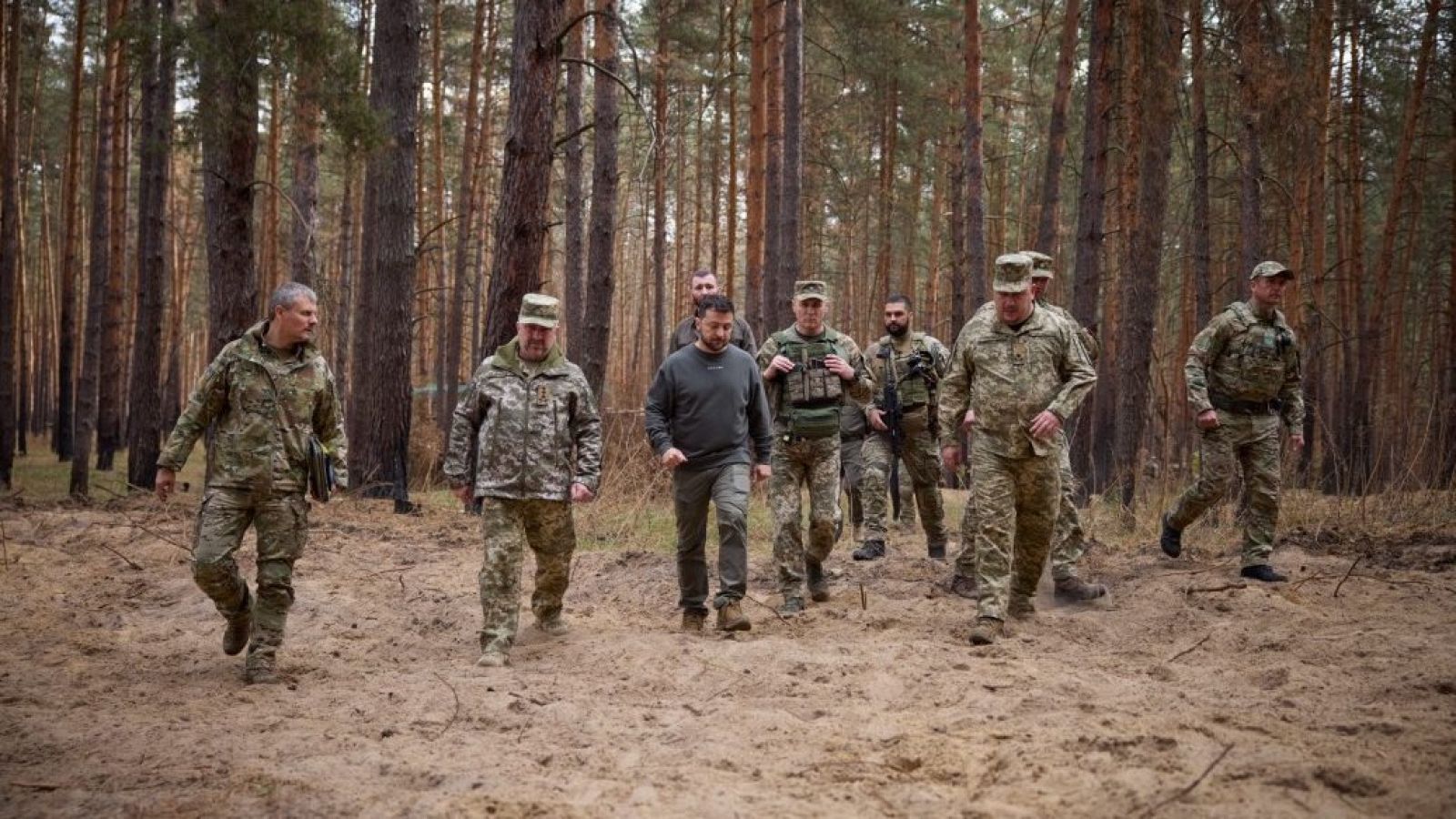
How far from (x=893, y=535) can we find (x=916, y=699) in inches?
216

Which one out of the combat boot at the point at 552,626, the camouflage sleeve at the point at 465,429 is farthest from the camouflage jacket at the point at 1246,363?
the camouflage sleeve at the point at 465,429

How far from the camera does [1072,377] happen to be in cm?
619

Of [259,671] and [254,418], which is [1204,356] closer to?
[254,418]

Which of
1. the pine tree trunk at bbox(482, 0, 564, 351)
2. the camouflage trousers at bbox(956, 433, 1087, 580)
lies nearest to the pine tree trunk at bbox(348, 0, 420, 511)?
the pine tree trunk at bbox(482, 0, 564, 351)

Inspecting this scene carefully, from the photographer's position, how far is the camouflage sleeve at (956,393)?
21.3ft

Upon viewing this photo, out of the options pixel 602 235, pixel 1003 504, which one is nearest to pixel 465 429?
pixel 1003 504

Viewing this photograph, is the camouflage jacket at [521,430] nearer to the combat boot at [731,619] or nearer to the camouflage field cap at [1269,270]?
the combat boot at [731,619]

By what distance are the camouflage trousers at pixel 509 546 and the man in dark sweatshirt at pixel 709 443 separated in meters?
0.78

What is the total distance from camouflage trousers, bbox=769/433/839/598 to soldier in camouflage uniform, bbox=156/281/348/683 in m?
3.06

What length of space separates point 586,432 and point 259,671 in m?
2.22

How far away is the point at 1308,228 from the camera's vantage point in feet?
56.7

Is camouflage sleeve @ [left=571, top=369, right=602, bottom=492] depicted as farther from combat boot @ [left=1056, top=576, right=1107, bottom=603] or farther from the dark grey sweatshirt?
combat boot @ [left=1056, top=576, right=1107, bottom=603]

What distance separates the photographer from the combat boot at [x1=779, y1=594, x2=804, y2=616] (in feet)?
22.8

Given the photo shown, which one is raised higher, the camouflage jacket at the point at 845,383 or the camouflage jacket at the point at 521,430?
the camouflage jacket at the point at 845,383
